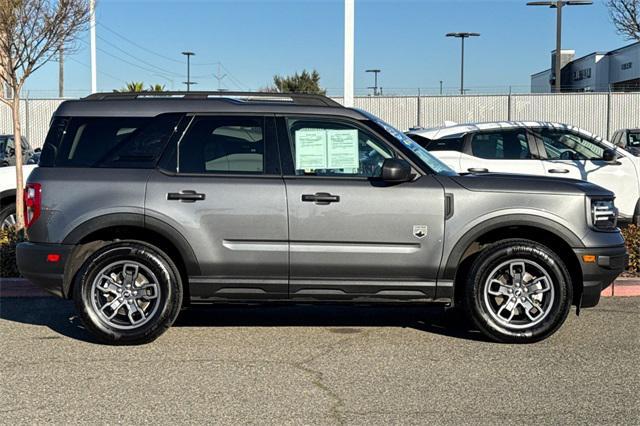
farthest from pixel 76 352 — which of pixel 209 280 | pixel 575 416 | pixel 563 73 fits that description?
pixel 563 73

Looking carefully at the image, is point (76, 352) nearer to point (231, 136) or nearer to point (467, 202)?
point (231, 136)

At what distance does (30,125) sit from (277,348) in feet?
99.5

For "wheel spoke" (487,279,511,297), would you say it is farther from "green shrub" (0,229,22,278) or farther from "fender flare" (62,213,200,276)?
"green shrub" (0,229,22,278)

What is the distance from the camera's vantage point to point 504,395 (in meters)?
5.09

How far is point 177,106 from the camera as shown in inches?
254

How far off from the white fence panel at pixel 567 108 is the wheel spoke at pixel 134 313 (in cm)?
2978

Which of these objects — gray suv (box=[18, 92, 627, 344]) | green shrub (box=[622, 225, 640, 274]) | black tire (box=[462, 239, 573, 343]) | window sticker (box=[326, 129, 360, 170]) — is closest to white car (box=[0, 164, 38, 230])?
gray suv (box=[18, 92, 627, 344])

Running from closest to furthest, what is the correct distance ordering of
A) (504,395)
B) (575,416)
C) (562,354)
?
(575,416) < (504,395) < (562,354)

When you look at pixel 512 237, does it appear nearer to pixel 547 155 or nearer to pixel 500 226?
pixel 500 226

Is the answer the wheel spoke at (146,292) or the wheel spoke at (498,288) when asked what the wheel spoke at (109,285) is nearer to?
the wheel spoke at (146,292)

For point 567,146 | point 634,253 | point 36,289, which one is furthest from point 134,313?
point 567,146

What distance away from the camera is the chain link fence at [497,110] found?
33781mm

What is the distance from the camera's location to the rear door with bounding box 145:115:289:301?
6168mm

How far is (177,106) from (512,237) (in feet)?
9.66
